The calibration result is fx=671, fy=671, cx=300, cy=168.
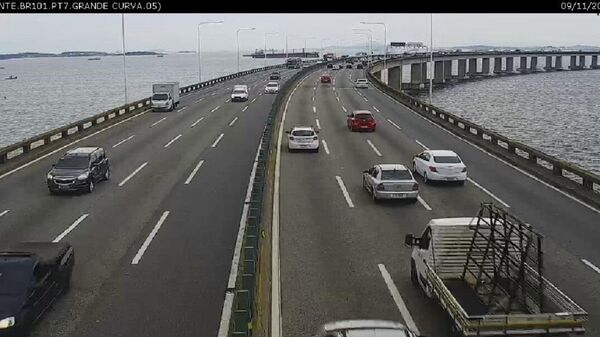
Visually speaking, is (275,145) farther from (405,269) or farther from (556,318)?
(556,318)

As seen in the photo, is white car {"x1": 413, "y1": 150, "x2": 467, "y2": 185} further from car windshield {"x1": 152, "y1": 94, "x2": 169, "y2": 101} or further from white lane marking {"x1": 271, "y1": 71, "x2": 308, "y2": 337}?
car windshield {"x1": 152, "y1": 94, "x2": 169, "y2": 101}

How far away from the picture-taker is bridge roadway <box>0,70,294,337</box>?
15.0m

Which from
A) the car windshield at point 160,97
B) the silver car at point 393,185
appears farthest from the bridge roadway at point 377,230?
the car windshield at point 160,97

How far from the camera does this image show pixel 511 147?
119 feet

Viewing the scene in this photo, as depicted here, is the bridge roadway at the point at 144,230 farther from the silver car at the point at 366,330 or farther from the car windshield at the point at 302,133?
the silver car at the point at 366,330

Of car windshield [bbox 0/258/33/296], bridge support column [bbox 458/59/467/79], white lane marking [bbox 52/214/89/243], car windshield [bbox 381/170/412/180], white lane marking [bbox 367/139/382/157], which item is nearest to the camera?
car windshield [bbox 0/258/33/296]

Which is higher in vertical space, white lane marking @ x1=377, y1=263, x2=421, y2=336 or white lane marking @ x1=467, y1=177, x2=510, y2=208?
white lane marking @ x1=467, y1=177, x2=510, y2=208

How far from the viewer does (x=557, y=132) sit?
→ 69.0 m

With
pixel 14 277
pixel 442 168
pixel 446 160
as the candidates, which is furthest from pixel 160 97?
pixel 14 277

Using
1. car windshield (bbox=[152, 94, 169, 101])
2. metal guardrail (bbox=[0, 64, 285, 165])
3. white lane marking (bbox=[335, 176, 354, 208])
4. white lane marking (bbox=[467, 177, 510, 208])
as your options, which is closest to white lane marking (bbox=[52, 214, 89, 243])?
white lane marking (bbox=[335, 176, 354, 208])

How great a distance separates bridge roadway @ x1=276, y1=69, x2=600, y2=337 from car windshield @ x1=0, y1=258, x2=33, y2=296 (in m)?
5.62

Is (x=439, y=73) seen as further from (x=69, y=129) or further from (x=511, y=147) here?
(x=511, y=147)

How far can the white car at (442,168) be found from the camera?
2902cm

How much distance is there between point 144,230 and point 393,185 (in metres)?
9.43
